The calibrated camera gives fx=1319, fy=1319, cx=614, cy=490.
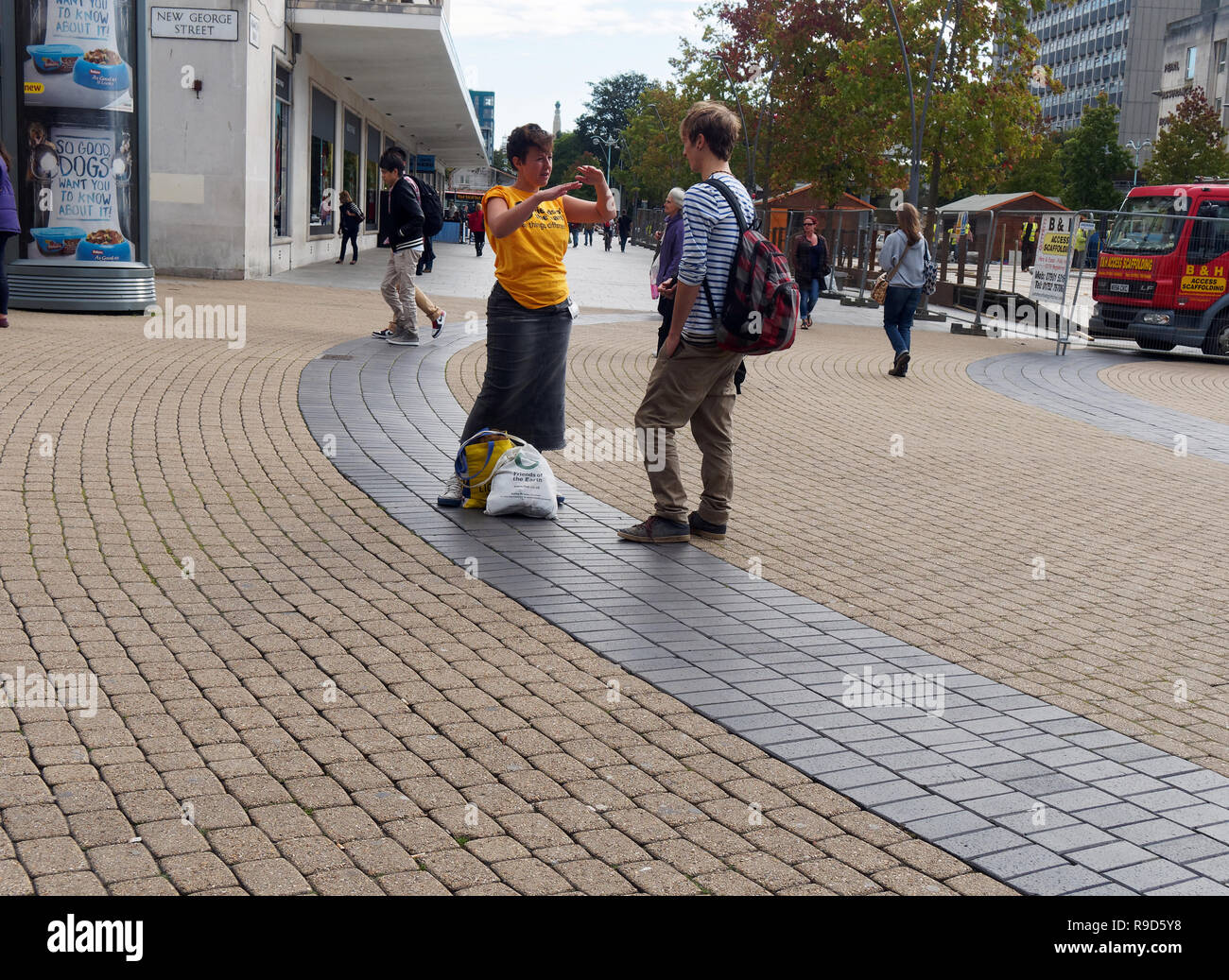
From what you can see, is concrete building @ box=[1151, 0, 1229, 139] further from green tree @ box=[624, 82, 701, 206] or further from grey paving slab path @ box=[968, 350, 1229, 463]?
grey paving slab path @ box=[968, 350, 1229, 463]

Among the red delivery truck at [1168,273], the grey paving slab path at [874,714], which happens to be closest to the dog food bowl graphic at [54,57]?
the grey paving slab path at [874,714]

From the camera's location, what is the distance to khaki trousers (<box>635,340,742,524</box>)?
6.07m

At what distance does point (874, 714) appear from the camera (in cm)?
431

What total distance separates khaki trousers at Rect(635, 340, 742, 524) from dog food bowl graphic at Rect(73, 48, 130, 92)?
1016 cm

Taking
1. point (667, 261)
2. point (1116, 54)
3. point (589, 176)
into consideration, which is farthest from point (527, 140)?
→ point (1116, 54)

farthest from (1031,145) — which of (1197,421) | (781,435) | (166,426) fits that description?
(166,426)

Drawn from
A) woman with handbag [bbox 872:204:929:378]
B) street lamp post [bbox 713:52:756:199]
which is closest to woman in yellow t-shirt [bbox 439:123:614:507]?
woman with handbag [bbox 872:204:929:378]

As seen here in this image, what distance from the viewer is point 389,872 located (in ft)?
10.1

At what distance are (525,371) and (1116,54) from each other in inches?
4892

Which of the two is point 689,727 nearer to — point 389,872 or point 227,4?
point 389,872

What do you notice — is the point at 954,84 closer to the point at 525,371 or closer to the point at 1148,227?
the point at 1148,227

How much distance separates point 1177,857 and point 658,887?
4.49ft

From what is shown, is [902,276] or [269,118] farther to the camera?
[269,118]

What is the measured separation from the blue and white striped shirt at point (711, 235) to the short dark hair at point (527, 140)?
82cm
